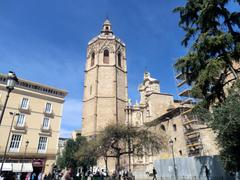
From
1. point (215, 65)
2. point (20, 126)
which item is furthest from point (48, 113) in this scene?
point (215, 65)

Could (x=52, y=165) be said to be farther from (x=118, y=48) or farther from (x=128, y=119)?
(x=118, y=48)

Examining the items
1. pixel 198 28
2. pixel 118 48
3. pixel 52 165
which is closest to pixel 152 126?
pixel 52 165

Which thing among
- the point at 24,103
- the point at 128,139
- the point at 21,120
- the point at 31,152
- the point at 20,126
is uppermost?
the point at 24,103

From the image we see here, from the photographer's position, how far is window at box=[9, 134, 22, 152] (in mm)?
26422

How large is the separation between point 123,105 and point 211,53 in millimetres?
34111

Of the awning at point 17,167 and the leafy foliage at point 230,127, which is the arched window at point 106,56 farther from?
the leafy foliage at point 230,127

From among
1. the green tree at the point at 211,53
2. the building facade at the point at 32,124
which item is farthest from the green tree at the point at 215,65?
the building facade at the point at 32,124

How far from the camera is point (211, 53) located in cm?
1247

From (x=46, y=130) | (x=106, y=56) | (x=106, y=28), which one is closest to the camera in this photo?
(x=46, y=130)

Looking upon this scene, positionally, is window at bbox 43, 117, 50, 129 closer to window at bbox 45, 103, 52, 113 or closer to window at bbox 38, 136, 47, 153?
window at bbox 45, 103, 52, 113

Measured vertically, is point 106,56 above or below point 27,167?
above

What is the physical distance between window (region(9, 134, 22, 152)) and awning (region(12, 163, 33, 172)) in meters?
2.03

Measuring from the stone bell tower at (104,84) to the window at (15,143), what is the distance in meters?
15.2

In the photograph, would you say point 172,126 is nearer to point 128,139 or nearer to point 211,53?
point 128,139
